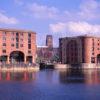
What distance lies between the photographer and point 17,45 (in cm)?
16050

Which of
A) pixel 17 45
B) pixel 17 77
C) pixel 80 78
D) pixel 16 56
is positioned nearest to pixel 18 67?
pixel 16 56

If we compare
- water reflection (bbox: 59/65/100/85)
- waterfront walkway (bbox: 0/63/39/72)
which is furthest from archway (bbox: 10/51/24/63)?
water reflection (bbox: 59/65/100/85)

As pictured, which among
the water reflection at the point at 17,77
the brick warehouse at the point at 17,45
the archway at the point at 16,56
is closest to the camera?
the water reflection at the point at 17,77

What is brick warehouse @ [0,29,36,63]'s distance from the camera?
15800cm

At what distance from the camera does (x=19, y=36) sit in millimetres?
161750

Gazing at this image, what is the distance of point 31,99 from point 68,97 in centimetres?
625

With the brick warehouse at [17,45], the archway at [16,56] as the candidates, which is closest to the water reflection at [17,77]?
the brick warehouse at [17,45]

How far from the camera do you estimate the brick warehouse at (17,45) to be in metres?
158

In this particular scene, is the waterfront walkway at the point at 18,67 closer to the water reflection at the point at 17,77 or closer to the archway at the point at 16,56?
the archway at the point at 16,56

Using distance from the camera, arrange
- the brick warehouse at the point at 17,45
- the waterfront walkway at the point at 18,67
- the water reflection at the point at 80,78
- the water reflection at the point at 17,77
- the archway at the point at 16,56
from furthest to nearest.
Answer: the archway at the point at 16,56
the brick warehouse at the point at 17,45
the waterfront walkway at the point at 18,67
the water reflection at the point at 17,77
the water reflection at the point at 80,78

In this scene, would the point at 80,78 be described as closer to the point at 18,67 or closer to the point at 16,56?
the point at 18,67

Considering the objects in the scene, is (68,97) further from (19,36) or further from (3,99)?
(19,36)

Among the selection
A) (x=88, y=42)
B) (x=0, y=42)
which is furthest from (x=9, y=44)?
(x=88, y=42)

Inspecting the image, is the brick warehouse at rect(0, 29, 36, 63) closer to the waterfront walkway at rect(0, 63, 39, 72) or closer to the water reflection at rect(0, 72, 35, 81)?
the waterfront walkway at rect(0, 63, 39, 72)
